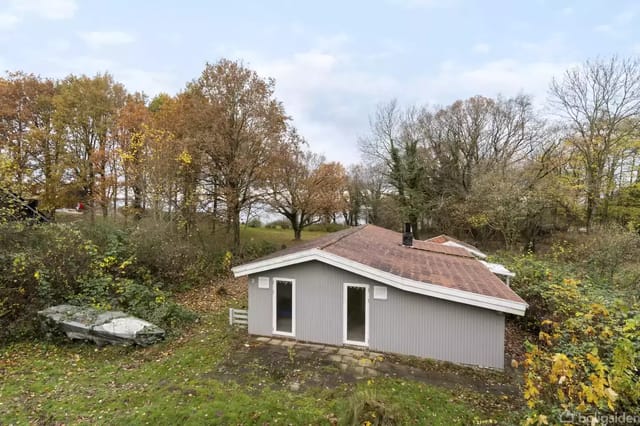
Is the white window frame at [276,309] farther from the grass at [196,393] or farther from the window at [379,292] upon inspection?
the window at [379,292]

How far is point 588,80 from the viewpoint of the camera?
18.2 m

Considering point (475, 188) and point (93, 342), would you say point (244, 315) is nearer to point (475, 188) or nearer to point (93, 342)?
point (93, 342)

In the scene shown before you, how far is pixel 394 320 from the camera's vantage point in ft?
22.6

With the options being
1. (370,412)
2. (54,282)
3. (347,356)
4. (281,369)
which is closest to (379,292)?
(347,356)

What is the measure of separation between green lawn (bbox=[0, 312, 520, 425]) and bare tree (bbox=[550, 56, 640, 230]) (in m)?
21.0

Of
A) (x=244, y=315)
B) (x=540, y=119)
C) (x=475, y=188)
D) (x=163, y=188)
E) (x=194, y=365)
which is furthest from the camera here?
(x=540, y=119)

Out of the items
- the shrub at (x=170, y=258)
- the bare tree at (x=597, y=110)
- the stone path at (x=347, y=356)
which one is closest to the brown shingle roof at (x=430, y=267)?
the stone path at (x=347, y=356)

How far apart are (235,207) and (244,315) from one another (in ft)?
28.3

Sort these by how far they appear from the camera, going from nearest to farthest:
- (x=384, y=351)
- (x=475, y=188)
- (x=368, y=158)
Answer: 1. (x=384, y=351)
2. (x=475, y=188)
3. (x=368, y=158)

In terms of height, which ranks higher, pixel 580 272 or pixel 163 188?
pixel 163 188

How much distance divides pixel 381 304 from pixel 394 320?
0.45 meters

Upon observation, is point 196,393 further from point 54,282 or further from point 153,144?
point 153,144

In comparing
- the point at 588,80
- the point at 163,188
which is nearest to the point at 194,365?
the point at 163,188

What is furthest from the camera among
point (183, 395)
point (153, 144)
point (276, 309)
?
point (153, 144)
